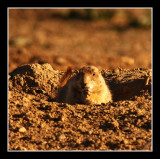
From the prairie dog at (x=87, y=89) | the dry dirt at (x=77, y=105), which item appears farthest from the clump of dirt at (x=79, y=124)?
the prairie dog at (x=87, y=89)

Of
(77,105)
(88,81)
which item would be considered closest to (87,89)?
(88,81)

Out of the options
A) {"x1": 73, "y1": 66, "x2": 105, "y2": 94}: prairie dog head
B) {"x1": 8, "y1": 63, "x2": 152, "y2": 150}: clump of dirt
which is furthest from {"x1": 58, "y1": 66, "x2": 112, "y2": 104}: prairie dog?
{"x1": 8, "y1": 63, "x2": 152, "y2": 150}: clump of dirt

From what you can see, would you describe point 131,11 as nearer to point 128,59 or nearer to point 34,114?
point 128,59

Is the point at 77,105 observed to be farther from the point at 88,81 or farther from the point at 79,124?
the point at 88,81

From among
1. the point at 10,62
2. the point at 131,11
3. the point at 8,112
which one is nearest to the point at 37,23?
the point at 131,11

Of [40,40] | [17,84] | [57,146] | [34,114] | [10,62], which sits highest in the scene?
[40,40]

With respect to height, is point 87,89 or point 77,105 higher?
point 87,89

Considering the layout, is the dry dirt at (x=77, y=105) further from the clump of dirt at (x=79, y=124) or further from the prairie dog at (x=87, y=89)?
the prairie dog at (x=87, y=89)

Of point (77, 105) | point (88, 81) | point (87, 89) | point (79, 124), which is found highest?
point (88, 81)

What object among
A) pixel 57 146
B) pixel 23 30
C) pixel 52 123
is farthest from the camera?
pixel 23 30
